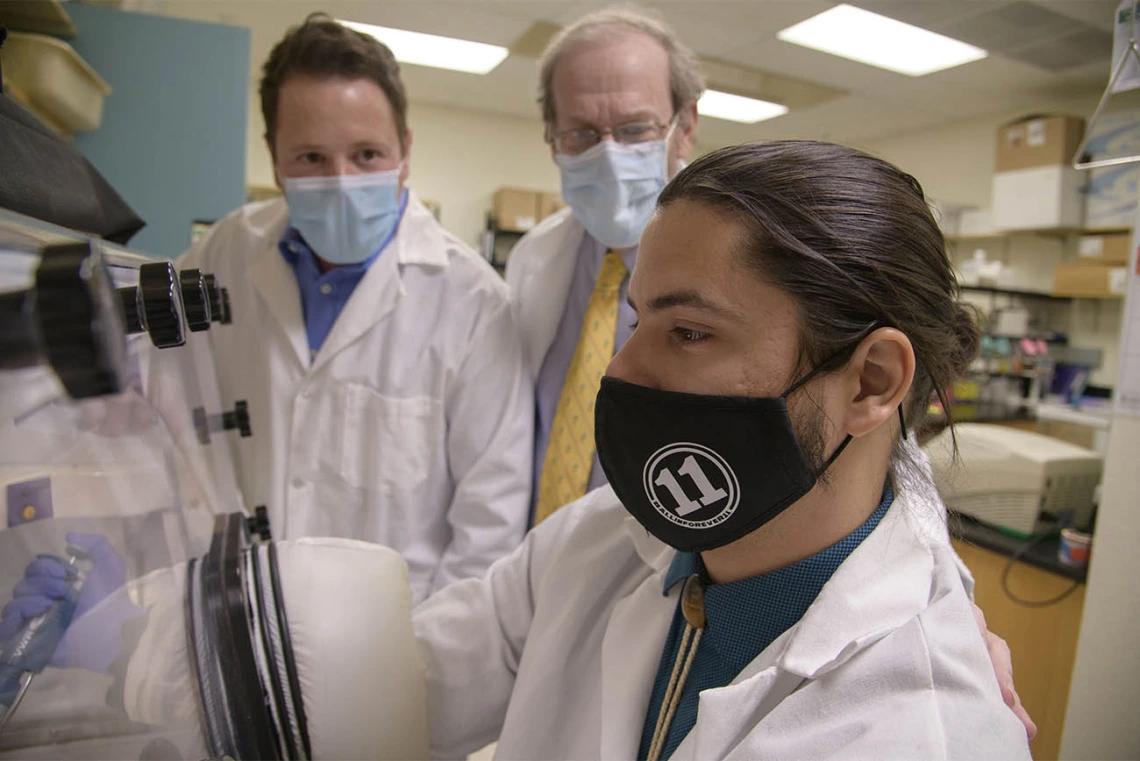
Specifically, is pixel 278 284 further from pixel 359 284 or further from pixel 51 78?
pixel 51 78

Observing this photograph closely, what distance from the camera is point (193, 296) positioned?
576 millimetres

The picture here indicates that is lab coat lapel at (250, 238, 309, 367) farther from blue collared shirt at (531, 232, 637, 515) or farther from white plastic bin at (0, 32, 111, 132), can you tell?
white plastic bin at (0, 32, 111, 132)

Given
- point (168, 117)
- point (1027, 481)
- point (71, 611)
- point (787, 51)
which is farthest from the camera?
point (787, 51)

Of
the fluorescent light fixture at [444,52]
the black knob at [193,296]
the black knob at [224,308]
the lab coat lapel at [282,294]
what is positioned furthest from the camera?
the fluorescent light fixture at [444,52]

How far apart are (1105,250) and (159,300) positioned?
5.13 meters

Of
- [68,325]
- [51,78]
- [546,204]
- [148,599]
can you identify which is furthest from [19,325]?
[546,204]

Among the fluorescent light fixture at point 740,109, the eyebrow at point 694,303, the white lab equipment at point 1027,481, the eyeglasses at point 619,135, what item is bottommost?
the white lab equipment at point 1027,481

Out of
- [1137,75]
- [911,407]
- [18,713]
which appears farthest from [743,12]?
[18,713]

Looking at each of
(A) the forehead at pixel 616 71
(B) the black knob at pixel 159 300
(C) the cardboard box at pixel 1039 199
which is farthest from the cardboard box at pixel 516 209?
(B) the black knob at pixel 159 300

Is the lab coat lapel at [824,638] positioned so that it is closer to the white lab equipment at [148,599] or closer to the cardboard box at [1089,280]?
the white lab equipment at [148,599]

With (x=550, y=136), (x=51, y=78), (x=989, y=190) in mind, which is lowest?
(x=550, y=136)

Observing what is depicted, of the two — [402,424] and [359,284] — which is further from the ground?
[359,284]

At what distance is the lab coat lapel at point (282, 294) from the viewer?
1.36m

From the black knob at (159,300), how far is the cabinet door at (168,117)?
2033 millimetres
